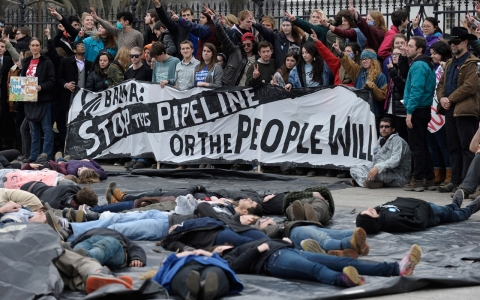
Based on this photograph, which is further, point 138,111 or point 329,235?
point 138,111

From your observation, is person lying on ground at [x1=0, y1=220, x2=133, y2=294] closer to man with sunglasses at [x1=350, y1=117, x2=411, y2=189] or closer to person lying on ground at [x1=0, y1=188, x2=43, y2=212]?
person lying on ground at [x1=0, y1=188, x2=43, y2=212]

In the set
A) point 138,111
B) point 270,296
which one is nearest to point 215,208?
point 270,296

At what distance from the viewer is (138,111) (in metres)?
16.7

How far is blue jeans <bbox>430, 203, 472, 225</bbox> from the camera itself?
10086mm

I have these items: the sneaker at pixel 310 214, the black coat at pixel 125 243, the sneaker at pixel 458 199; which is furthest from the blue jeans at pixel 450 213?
the black coat at pixel 125 243

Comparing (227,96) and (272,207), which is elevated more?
(227,96)

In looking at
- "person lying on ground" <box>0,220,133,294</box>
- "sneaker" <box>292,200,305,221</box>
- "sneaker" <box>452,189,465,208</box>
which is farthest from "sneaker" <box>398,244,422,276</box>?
"sneaker" <box>452,189,465,208</box>

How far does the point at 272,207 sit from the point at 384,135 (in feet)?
11.1

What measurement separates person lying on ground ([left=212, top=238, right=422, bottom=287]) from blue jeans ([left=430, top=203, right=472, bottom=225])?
281cm

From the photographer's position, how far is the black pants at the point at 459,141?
41.1 feet

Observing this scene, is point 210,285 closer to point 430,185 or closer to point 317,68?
point 430,185

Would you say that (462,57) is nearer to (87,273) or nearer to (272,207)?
(272,207)

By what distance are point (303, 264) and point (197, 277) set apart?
1085mm

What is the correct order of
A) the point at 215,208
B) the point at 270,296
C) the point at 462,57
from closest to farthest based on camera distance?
1. the point at 270,296
2. the point at 215,208
3. the point at 462,57
